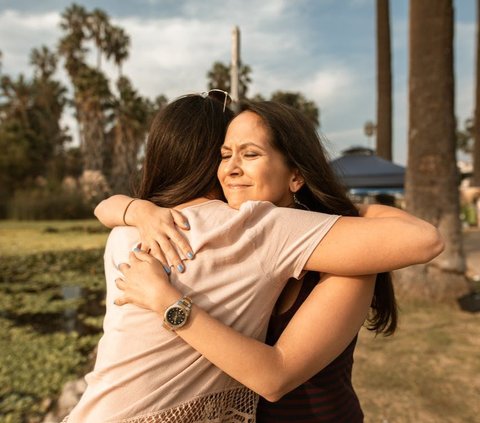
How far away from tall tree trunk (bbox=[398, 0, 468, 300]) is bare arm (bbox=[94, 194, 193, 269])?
489cm

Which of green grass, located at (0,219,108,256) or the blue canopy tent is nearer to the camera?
the blue canopy tent

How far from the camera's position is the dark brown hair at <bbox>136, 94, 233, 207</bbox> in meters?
1.37

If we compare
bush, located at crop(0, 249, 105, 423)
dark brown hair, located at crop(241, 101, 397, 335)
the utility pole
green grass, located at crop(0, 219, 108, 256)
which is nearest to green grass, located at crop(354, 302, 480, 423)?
dark brown hair, located at crop(241, 101, 397, 335)

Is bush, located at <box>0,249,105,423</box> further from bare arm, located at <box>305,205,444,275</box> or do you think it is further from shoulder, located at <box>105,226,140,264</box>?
bare arm, located at <box>305,205,444,275</box>

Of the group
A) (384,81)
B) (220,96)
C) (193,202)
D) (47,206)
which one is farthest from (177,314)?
(47,206)

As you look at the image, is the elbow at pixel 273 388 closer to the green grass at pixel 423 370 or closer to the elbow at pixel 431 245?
the elbow at pixel 431 245

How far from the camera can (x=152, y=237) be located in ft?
3.89

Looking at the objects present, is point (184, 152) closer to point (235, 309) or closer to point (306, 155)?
point (306, 155)

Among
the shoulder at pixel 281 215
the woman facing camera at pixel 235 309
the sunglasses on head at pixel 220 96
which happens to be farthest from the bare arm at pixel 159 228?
the sunglasses on head at pixel 220 96

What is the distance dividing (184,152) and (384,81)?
39.6ft

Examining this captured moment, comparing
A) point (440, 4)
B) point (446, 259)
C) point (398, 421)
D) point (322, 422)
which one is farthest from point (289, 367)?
point (440, 4)

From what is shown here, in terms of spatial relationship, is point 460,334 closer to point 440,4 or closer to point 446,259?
point 446,259

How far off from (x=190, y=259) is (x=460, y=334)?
4.47 metres

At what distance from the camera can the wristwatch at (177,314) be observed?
1046 millimetres
